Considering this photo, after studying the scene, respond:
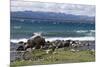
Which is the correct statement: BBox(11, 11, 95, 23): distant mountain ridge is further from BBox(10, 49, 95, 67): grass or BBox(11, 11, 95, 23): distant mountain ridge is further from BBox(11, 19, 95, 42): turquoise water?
BBox(10, 49, 95, 67): grass

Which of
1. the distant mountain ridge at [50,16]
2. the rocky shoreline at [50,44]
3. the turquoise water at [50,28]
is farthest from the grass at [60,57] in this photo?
the distant mountain ridge at [50,16]

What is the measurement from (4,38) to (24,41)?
25cm

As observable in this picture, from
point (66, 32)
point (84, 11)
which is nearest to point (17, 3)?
point (66, 32)

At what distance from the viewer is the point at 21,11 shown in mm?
2404

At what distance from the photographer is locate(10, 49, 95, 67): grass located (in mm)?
2421

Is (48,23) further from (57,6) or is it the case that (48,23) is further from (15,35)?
(15,35)

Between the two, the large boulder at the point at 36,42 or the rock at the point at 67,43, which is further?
the rock at the point at 67,43

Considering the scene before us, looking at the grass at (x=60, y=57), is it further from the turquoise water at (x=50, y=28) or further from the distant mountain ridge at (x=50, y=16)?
the distant mountain ridge at (x=50, y=16)

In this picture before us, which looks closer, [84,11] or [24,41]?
[24,41]

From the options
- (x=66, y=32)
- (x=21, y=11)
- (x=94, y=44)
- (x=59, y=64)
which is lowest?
(x=59, y=64)

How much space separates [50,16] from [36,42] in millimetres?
387

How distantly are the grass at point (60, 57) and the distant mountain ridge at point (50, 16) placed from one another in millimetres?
430

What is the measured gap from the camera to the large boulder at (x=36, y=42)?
7.98ft
